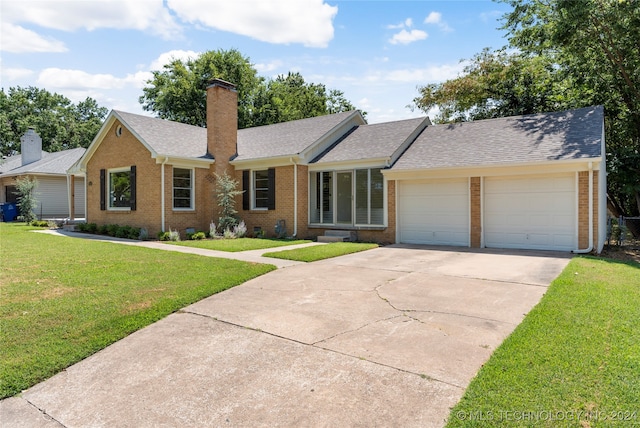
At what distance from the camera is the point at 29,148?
2822 centimetres

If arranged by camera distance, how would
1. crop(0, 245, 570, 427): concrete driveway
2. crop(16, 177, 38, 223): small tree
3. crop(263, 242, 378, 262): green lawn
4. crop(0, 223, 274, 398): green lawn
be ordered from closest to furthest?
crop(0, 245, 570, 427): concrete driveway
crop(0, 223, 274, 398): green lawn
crop(263, 242, 378, 262): green lawn
crop(16, 177, 38, 223): small tree

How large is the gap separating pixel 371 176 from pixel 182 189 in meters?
7.20

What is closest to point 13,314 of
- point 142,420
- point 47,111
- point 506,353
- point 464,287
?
point 142,420

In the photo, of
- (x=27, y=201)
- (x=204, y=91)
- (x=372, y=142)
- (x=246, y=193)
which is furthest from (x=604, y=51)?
(x=27, y=201)

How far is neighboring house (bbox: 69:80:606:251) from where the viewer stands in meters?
11.0

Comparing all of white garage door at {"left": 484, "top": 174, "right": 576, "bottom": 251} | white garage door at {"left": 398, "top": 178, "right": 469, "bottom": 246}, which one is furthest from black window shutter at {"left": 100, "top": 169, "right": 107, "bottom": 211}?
white garage door at {"left": 484, "top": 174, "right": 576, "bottom": 251}

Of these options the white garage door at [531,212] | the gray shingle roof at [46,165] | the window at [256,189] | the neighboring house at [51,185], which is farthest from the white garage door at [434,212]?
the gray shingle roof at [46,165]

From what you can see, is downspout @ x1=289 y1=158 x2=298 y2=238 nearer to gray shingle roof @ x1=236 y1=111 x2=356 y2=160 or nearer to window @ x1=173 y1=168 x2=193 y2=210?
gray shingle roof @ x1=236 y1=111 x2=356 y2=160

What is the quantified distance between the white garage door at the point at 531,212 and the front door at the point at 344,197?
14.9 feet

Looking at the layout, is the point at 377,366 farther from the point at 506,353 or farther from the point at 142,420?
the point at 142,420

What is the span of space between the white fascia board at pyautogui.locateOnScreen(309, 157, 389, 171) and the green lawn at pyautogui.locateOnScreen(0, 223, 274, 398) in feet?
21.2

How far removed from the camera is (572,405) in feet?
9.24

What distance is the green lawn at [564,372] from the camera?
107 inches

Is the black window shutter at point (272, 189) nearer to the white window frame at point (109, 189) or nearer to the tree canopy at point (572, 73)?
the white window frame at point (109, 189)
